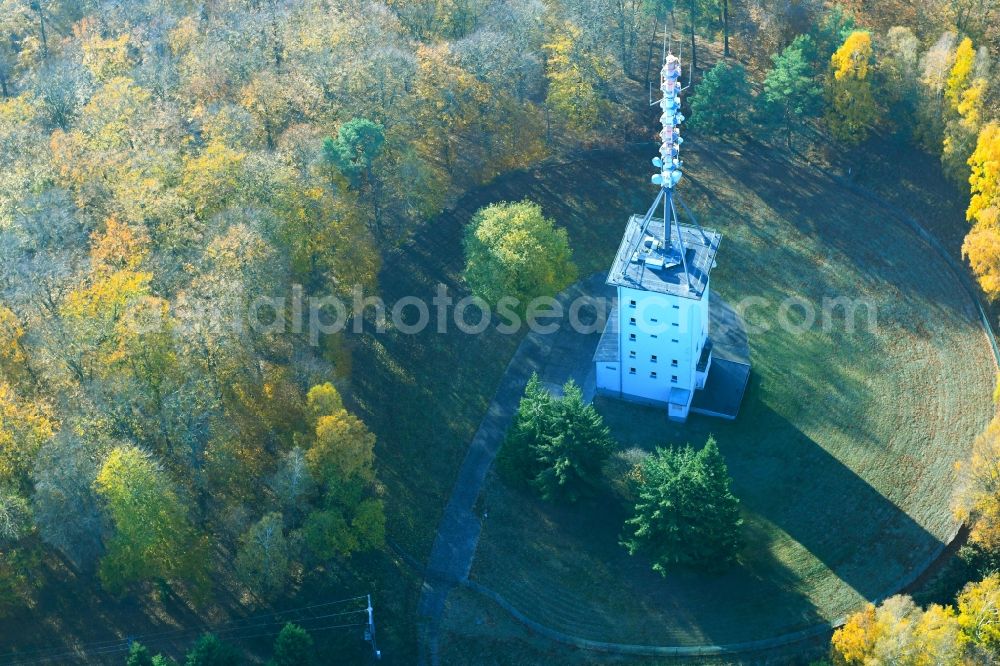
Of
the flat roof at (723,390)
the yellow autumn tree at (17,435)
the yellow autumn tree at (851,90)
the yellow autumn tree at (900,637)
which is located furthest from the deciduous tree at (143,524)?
the yellow autumn tree at (851,90)

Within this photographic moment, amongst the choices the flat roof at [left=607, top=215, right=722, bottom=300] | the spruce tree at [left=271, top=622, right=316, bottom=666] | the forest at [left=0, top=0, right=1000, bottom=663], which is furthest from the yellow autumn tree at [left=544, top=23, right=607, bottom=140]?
the spruce tree at [left=271, top=622, right=316, bottom=666]

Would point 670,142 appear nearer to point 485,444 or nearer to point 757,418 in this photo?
point 757,418

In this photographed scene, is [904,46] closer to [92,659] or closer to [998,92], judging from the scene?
[998,92]

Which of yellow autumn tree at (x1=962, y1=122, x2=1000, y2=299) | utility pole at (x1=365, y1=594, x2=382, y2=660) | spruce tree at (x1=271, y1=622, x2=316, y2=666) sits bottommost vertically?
utility pole at (x1=365, y1=594, x2=382, y2=660)

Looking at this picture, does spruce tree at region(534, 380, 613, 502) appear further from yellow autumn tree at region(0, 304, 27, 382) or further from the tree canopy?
yellow autumn tree at region(0, 304, 27, 382)

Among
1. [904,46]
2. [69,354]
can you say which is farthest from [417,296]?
[904,46]

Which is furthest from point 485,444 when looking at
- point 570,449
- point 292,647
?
point 292,647

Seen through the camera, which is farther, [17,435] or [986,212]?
[986,212]
